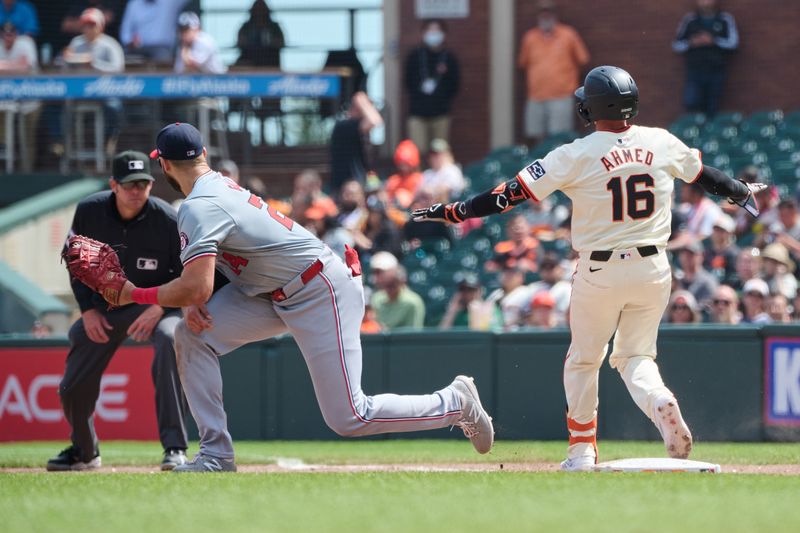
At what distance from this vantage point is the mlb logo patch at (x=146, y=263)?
296 inches

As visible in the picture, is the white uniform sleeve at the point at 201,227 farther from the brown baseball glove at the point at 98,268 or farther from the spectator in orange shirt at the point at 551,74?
the spectator in orange shirt at the point at 551,74

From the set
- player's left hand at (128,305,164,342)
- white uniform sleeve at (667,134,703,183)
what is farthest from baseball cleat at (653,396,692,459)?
player's left hand at (128,305,164,342)

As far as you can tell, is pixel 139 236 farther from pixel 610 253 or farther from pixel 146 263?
pixel 610 253

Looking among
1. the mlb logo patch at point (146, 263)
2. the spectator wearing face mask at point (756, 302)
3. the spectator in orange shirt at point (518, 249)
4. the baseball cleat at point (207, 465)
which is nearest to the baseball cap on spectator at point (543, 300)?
the spectator in orange shirt at point (518, 249)

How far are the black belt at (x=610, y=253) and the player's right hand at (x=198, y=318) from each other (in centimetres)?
195

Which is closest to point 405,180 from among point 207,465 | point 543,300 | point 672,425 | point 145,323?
point 543,300

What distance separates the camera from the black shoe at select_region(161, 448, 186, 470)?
726 centimetres

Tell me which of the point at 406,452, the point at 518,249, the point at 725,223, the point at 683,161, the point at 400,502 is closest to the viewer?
the point at 400,502

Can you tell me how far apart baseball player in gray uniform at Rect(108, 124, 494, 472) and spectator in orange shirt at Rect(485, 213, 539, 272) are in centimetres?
589

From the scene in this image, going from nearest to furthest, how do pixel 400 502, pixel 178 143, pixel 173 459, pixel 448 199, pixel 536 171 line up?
pixel 400 502 → pixel 178 143 → pixel 536 171 → pixel 173 459 → pixel 448 199

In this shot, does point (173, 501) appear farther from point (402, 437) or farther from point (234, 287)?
point (402, 437)

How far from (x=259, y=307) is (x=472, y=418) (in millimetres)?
1243

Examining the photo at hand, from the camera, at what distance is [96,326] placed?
745 cm

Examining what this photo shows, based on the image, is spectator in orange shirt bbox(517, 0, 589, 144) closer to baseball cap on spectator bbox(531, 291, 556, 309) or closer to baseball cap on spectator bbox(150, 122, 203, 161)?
baseball cap on spectator bbox(531, 291, 556, 309)
